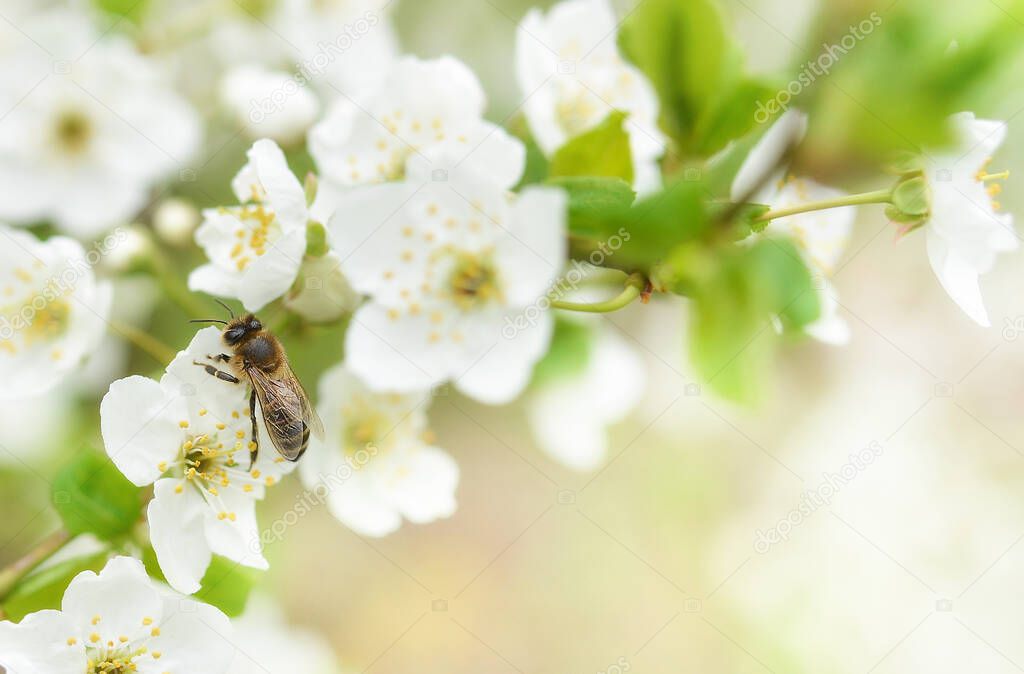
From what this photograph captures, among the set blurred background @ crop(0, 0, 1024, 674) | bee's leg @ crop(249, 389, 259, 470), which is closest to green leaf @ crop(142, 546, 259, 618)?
bee's leg @ crop(249, 389, 259, 470)

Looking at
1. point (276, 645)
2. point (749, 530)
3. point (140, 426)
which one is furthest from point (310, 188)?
point (749, 530)

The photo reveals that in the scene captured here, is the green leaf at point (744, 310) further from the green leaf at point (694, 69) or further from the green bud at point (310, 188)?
the green bud at point (310, 188)

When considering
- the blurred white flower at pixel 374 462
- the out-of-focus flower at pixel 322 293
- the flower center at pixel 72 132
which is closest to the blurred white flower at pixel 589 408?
the blurred white flower at pixel 374 462

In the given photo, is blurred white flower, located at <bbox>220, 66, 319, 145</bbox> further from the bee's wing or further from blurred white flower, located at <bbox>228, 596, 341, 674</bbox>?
blurred white flower, located at <bbox>228, 596, 341, 674</bbox>

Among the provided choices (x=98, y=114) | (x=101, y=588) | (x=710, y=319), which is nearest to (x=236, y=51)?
(x=98, y=114)

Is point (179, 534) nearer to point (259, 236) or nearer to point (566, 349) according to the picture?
point (259, 236)

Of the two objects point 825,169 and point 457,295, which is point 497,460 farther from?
point 825,169
